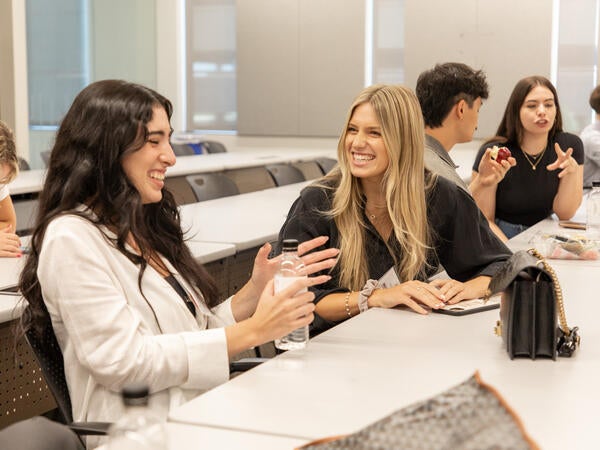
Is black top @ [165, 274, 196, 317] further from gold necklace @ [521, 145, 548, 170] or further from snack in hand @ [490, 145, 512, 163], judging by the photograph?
gold necklace @ [521, 145, 548, 170]

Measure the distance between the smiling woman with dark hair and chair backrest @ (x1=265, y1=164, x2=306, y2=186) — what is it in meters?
4.36

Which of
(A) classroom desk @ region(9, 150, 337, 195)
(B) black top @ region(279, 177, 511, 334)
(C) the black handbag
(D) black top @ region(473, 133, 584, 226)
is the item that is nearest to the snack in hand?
(D) black top @ region(473, 133, 584, 226)

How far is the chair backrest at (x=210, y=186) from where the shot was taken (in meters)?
5.44

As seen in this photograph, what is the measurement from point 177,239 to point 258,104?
8.34 meters

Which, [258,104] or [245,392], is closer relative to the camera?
[245,392]

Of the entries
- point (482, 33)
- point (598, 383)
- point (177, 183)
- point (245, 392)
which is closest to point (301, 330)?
point (245, 392)

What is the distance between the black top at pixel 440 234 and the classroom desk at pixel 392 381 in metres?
0.37

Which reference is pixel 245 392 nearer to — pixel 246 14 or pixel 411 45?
pixel 411 45

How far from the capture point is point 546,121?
4328 millimetres

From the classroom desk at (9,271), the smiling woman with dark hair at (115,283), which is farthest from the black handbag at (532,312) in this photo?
the classroom desk at (9,271)

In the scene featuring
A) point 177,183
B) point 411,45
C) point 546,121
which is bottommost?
point 177,183

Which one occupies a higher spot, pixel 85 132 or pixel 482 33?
pixel 482 33

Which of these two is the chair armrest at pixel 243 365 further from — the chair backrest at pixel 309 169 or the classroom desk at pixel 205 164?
the chair backrest at pixel 309 169

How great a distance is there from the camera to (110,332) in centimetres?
180
